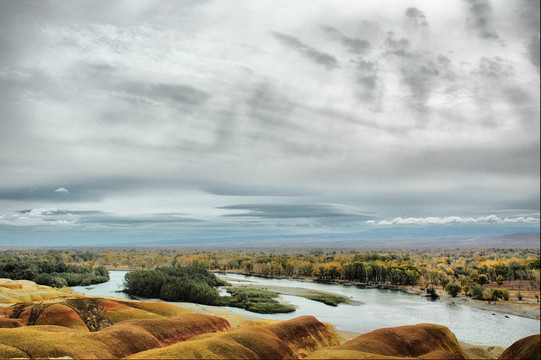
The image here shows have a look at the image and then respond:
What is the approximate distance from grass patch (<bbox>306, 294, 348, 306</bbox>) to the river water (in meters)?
1.46

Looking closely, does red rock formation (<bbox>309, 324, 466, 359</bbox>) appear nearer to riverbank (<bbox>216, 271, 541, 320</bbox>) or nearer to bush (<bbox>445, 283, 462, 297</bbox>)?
riverbank (<bbox>216, 271, 541, 320</bbox>)

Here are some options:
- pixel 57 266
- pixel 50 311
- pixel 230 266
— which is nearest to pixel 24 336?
pixel 50 311

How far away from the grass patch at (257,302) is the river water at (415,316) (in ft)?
4.47

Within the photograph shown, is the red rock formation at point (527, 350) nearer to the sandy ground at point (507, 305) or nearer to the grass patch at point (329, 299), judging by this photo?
the grass patch at point (329, 299)

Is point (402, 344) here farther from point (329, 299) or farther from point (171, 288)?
point (171, 288)

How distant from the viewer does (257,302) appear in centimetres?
5906

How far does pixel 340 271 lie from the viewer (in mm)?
97500

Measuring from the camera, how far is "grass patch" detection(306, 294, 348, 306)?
6220cm

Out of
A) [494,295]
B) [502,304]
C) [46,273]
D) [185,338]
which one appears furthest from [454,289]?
[46,273]

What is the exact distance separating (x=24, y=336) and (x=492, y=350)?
3640cm

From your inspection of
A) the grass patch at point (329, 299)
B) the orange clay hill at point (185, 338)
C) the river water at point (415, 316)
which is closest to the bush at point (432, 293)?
the river water at point (415, 316)

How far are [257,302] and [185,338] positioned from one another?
34.6m

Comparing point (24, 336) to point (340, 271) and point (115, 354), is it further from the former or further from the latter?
point (340, 271)

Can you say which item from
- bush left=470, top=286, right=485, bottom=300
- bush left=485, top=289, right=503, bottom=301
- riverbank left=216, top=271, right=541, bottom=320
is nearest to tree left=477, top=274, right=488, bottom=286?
riverbank left=216, top=271, right=541, bottom=320
